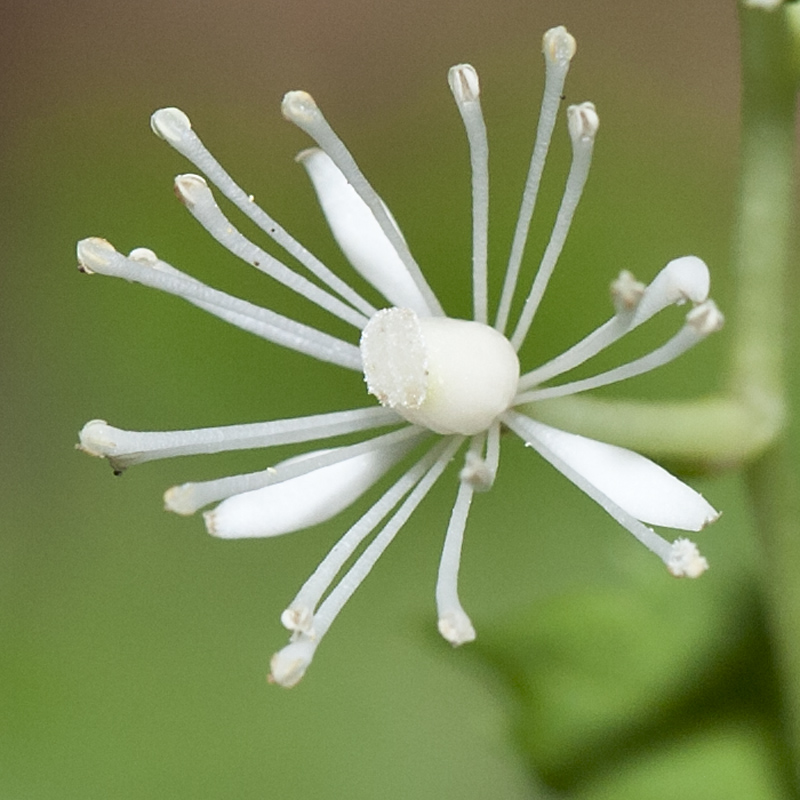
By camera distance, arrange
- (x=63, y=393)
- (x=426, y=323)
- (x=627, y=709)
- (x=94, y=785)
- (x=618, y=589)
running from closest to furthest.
A: (x=426, y=323)
(x=627, y=709)
(x=618, y=589)
(x=94, y=785)
(x=63, y=393)

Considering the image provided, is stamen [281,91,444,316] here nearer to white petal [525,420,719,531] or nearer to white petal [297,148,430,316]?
white petal [297,148,430,316]

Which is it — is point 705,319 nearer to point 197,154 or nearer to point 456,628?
point 456,628

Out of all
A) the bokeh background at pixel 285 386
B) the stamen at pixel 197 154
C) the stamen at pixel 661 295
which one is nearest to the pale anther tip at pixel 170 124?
the stamen at pixel 197 154

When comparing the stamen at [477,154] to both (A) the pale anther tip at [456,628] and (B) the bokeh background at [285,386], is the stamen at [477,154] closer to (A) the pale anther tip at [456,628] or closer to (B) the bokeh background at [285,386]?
(A) the pale anther tip at [456,628]

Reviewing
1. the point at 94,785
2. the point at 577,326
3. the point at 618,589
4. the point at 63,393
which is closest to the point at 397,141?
the point at 577,326

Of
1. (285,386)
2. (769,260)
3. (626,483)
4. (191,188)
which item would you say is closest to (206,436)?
(191,188)

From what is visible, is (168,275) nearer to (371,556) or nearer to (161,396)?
(371,556)
